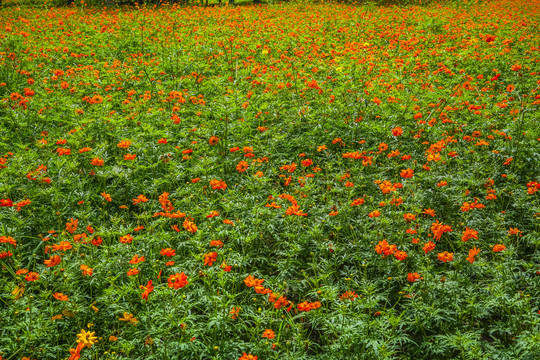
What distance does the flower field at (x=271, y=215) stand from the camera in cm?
223

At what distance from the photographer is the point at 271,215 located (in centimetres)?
308

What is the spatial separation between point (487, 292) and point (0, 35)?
9580 mm

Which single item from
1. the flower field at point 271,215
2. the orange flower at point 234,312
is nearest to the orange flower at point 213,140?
the flower field at point 271,215

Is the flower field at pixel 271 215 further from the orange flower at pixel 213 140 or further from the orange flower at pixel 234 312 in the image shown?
the orange flower at pixel 213 140

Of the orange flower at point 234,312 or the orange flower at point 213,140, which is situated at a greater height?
the orange flower at point 213,140

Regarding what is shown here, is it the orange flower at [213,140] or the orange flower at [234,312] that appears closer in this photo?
the orange flower at [234,312]

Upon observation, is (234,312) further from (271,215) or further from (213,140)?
(213,140)

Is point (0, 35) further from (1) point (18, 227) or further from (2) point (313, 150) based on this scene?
(2) point (313, 150)

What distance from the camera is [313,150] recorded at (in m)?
4.29

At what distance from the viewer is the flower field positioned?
7.32 ft

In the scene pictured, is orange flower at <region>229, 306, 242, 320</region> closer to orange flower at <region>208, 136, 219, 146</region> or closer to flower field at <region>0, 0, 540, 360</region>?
flower field at <region>0, 0, 540, 360</region>

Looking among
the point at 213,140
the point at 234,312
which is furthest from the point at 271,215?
the point at 213,140

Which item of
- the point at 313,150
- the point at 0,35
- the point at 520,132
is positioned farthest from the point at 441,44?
the point at 0,35

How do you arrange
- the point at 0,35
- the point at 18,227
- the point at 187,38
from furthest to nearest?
1. the point at 187,38
2. the point at 0,35
3. the point at 18,227
